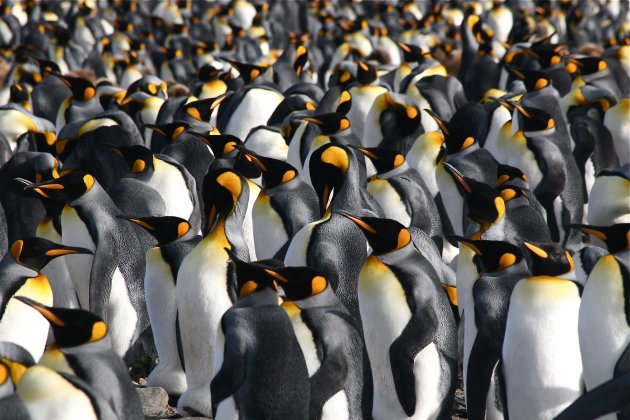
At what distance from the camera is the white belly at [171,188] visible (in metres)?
4.90

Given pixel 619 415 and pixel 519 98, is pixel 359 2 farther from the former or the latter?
pixel 619 415

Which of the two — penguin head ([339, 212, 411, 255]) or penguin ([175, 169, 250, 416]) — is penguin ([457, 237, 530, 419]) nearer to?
penguin head ([339, 212, 411, 255])

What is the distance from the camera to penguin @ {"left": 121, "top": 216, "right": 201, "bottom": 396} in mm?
3926

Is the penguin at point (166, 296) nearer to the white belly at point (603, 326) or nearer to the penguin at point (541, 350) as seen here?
the penguin at point (541, 350)

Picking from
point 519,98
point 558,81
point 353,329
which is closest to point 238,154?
point 353,329

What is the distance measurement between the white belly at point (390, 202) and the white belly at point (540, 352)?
5.43 feet

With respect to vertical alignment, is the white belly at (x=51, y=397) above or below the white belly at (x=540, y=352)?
above

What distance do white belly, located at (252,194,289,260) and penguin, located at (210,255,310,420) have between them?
4.81ft

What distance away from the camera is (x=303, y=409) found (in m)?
2.89

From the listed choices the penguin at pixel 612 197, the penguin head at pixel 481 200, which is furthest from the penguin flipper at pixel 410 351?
the penguin at pixel 612 197

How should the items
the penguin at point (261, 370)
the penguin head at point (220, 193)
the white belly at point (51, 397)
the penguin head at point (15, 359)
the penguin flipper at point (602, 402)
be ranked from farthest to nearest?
the penguin head at point (220, 193), the penguin at point (261, 370), the penguin head at point (15, 359), the white belly at point (51, 397), the penguin flipper at point (602, 402)

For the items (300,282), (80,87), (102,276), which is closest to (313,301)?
(300,282)

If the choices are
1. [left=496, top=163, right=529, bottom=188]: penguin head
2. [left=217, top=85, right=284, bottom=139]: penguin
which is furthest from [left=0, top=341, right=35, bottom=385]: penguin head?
[left=217, top=85, right=284, bottom=139]: penguin

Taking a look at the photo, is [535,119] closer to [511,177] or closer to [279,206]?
[511,177]
